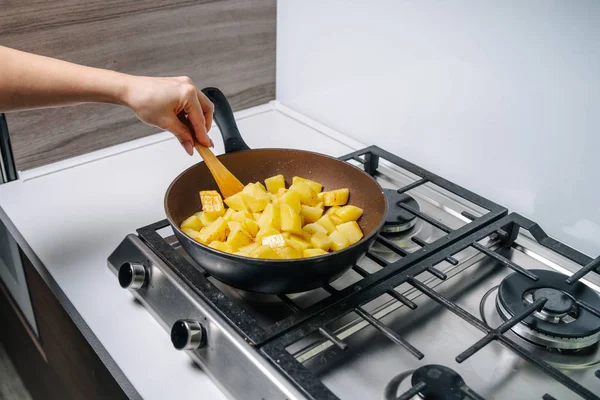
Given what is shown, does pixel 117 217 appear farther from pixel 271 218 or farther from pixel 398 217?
pixel 398 217

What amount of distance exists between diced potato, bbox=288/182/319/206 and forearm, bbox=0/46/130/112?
0.28m

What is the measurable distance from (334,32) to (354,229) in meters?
0.54

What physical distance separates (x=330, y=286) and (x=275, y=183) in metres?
0.22

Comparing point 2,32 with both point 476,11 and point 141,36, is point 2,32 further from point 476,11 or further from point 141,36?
point 476,11

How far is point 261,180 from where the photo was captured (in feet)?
3.14

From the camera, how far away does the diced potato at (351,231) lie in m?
0.81

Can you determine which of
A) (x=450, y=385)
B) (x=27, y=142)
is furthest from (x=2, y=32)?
(x=450, y=385)

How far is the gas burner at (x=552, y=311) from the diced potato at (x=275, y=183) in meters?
0.36

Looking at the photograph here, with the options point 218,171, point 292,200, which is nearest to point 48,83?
point 218,171

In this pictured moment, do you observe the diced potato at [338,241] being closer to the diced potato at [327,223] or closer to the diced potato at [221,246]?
the diced potato at [327,223]

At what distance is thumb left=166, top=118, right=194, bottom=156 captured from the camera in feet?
2.76

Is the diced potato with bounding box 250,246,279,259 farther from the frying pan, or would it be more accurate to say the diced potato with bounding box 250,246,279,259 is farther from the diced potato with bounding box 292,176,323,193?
the diced potato with bounding box 292,176,323,193

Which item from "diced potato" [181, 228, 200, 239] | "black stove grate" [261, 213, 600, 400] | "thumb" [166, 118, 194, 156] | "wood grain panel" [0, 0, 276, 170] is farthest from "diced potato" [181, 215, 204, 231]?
"wood grain panel" [0, 0, 276, 170]

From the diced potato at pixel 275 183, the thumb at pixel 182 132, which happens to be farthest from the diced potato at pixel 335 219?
the thumb at pixel 182 132
